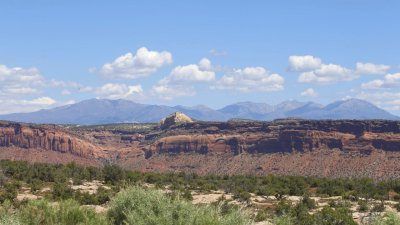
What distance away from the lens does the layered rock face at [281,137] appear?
102 meters

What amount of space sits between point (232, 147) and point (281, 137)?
543 inches

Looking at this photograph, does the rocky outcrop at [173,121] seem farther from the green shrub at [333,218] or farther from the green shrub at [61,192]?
the green shrub at [333,218]

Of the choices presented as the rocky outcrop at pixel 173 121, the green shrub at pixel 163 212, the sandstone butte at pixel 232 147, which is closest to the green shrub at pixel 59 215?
the green shrub at pixel 163 212

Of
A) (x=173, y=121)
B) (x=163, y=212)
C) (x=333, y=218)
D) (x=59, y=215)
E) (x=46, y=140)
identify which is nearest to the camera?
(x=163, y=212)

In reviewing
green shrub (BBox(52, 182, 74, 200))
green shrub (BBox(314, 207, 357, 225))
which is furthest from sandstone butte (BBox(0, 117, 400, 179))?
green shrub (BBox(52, 182, 74, 200))

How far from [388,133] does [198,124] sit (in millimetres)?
55997

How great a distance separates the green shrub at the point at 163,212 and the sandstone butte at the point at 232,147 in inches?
2604

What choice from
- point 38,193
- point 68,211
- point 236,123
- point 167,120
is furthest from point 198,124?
point 68,211

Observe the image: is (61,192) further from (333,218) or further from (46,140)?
(46,140)

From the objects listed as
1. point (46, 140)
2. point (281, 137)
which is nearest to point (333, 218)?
point (281, 137)

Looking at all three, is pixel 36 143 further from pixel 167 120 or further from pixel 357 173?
pixel 357 173

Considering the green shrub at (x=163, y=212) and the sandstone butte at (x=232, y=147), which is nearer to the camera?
the green shrub at (x=163, y=212)

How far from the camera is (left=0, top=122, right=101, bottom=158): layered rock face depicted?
13825cm

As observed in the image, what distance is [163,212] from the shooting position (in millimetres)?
20000
